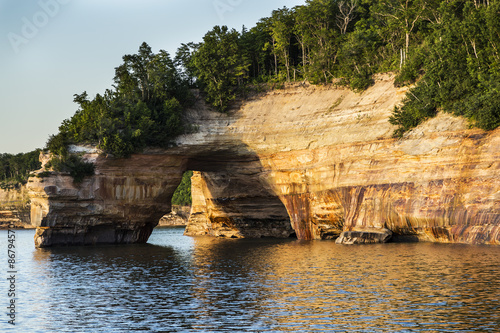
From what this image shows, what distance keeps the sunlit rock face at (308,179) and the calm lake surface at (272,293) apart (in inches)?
255

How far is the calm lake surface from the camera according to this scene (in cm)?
2262

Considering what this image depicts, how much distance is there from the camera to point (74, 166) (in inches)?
2475

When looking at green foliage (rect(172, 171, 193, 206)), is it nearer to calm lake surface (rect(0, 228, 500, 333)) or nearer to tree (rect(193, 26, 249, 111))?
tree (rect(193, 26, 249, 111))

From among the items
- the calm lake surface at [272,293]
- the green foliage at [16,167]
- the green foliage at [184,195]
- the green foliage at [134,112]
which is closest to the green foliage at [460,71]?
the calm lake surface at [272,293]

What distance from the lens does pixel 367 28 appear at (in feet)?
244

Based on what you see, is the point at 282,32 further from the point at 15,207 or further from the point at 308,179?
the point at 15,207

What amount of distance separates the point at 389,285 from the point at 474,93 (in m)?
28.5

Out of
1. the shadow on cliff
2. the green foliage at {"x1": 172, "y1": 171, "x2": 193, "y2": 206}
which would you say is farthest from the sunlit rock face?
the green foliage at {"x1": 172, "y1": 171, "x2": 193, "y2": 206}

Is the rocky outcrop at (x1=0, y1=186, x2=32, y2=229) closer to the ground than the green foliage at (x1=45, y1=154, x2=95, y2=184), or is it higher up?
closer to the ground

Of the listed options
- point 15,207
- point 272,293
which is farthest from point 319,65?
point 15,207

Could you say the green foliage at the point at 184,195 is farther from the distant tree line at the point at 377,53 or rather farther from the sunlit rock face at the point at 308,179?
the distant tree line at the point at 377,53

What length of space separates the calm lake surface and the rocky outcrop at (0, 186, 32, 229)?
389 feet

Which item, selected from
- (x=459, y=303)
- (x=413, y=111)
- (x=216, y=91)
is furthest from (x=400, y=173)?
(x=459, y=303)

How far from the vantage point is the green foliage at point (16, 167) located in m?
158
